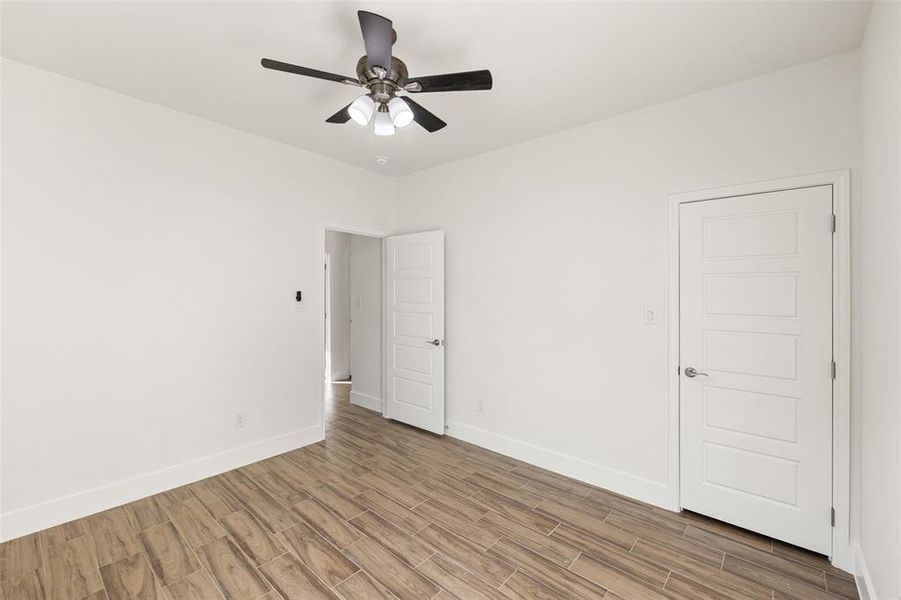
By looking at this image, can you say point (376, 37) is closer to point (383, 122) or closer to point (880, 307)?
point (383, 122)

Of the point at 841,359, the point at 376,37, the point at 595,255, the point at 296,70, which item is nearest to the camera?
the point at 376,37

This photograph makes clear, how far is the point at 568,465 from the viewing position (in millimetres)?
3172

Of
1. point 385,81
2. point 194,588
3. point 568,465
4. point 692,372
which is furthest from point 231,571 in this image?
point 692,372

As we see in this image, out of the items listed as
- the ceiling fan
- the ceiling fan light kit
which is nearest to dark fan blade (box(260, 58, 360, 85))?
the ceiling fan

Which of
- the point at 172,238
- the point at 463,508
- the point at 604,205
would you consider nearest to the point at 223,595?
the point at 463,508

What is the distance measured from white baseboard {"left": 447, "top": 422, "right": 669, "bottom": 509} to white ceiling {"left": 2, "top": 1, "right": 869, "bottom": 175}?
2748 millimetres

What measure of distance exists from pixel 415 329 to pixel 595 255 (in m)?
2.05

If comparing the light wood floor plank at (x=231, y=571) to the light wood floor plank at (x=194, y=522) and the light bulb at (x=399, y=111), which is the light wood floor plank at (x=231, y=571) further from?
the light bulb at (x=399, y=111)

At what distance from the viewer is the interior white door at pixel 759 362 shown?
219 centimetres

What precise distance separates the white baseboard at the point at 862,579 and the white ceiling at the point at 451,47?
2695 mm

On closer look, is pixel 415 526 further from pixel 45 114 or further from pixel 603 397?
pixel 45 114

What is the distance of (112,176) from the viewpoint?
2.66 metres

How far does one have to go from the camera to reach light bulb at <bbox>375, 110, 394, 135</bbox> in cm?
210

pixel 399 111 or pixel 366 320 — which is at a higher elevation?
pixel 399 111
